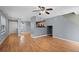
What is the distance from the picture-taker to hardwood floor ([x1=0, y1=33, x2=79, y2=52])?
86.4 inches

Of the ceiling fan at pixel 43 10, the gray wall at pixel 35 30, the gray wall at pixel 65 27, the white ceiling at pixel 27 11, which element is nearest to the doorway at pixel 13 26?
the white ceiling at pixel 27 11

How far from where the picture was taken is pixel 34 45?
2.23 metres

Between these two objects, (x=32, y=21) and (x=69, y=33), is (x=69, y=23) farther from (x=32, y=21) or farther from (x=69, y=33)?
(x=32, y=21)

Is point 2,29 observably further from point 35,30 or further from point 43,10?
point 43,10

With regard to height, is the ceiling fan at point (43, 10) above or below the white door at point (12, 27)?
above

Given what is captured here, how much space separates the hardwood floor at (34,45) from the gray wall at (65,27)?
0.48 ft

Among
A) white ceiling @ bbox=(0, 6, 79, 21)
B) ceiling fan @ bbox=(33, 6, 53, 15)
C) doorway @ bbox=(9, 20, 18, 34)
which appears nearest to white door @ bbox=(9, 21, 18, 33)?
doorway @ bbox=(9, 20, 18, 34)

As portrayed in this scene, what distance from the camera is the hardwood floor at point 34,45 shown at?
2.19 meters

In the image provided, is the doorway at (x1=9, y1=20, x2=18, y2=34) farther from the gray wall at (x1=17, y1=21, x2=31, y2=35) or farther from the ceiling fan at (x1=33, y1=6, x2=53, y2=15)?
the ceiling fan at (x1=33, y1=6, x2=53, y2=15)

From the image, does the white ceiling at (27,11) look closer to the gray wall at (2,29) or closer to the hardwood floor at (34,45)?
the gray wall at (2,29)

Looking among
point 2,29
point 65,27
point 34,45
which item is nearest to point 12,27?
point 2,29
